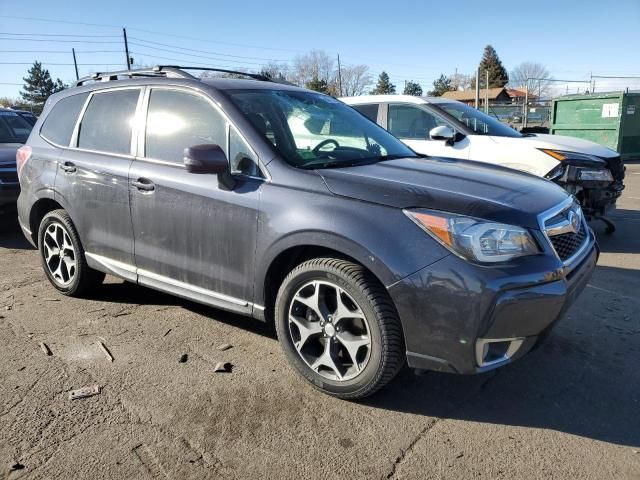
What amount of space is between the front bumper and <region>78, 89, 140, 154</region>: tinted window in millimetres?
2517

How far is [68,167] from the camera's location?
13.9 feet

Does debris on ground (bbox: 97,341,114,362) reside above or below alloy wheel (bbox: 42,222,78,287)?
below

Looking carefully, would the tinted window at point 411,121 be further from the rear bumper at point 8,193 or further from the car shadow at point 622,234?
the rear bumper at point 8,193

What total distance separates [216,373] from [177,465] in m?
0.87

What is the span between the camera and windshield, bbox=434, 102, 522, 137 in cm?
680

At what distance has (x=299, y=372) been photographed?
3078 millimetres

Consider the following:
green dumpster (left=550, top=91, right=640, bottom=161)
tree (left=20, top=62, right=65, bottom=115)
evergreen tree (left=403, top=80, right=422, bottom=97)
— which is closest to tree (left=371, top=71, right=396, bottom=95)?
evergreen tree (left=403, top=80, right=422, bottom=97)

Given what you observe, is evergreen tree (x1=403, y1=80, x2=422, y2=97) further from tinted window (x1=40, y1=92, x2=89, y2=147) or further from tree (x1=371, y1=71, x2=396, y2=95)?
tinted window (x1=40, y1=92, x2=89, y2=147)

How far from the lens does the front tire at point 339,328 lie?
8.80 ft

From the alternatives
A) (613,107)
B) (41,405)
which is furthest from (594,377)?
(613,107)

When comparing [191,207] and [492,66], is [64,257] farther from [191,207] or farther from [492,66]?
[492,66]

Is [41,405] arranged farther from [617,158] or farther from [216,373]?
[617,158]

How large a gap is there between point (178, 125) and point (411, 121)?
4276 millimetres

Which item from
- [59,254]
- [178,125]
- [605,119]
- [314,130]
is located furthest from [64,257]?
[605,119]
